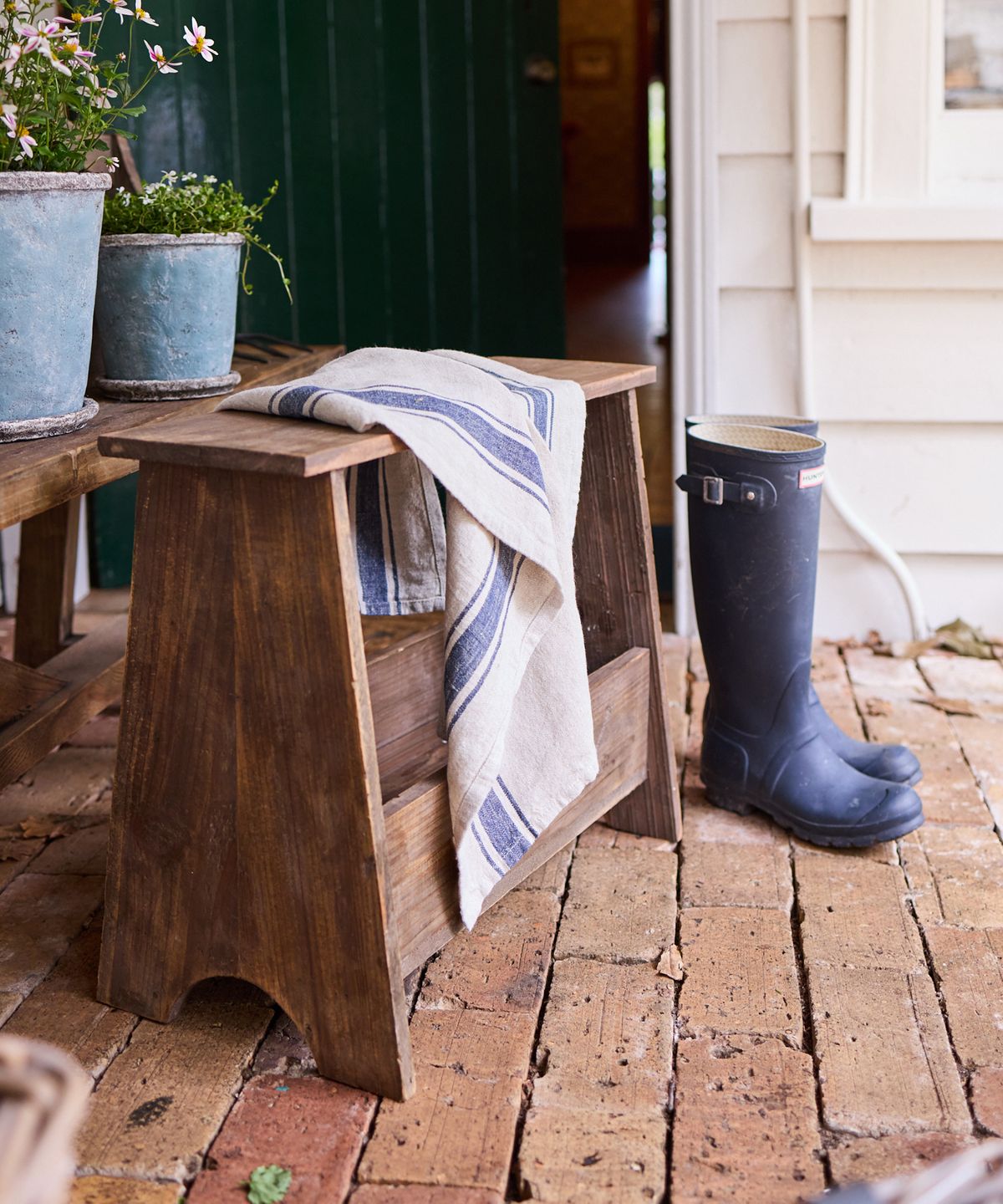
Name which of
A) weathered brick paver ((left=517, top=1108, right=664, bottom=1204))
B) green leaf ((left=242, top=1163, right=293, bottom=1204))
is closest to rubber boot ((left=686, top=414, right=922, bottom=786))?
weathered brick paver ((left=517, top=1108, right=664, bottom=1204))

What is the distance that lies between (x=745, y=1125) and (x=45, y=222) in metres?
1.11

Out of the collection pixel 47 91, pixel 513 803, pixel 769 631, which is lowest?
A: pixel 513 803

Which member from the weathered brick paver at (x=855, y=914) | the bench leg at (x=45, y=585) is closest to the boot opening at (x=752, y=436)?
the weathered brick paver at (x=855, y=914)

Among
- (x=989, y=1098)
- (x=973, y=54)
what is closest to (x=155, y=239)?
(x=989, y=1098)

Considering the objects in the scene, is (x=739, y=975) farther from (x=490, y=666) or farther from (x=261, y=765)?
A: (x=261, y=765)

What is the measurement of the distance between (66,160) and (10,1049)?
99 cm

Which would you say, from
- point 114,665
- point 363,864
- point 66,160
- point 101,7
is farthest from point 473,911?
point 101,7

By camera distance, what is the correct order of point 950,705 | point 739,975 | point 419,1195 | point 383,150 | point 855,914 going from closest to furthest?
point 419,1195, point 739,975, point 855,914, point 950,705, point 383,150

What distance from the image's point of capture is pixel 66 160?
139cm

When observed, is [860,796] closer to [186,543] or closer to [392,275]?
[186,543]

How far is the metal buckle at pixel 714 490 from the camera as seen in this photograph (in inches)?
70.8

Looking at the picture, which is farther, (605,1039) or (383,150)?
(383,150)

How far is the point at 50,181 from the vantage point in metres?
1.29

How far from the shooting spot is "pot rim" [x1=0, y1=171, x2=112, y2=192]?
1.26 meters
